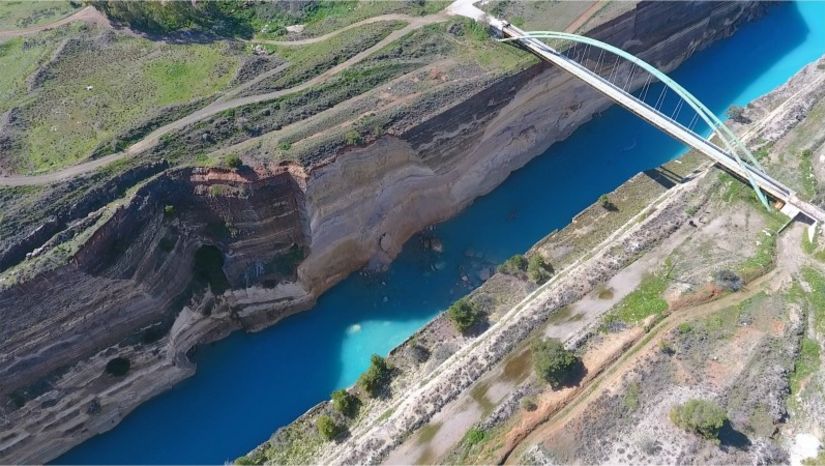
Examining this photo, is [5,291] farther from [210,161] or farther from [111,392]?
[210,161]

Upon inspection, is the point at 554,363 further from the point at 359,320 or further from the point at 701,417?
the point at 359,320

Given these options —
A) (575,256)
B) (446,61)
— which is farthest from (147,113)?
(575,256)

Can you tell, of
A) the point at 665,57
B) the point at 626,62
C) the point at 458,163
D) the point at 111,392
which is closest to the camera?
the point at 111,392

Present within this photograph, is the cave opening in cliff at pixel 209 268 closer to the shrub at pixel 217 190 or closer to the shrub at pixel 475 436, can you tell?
the shrub at pixel 217 190

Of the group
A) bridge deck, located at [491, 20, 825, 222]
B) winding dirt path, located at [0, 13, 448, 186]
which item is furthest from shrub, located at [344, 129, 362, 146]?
bridge deck, located at [491, 20, 825, 222]

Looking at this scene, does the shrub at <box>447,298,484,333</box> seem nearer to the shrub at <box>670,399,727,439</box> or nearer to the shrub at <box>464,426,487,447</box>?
the shrub at <box>464,426,487,447</box>

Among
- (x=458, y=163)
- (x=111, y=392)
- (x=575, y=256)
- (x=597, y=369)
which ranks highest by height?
(x=458, y=163)

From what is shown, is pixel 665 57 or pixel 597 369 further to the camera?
pixel 665 57

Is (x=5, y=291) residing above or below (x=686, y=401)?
above
